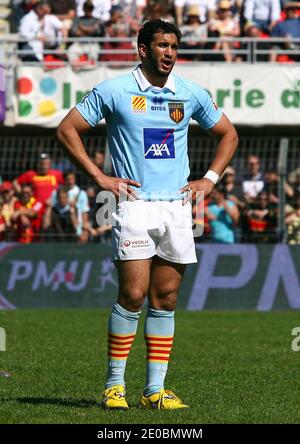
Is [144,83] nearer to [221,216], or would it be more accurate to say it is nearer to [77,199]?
[77,199]

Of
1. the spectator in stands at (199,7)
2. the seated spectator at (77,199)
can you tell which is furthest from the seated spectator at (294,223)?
the spectator in stands at (199,7)

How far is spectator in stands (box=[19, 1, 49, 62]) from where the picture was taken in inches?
752

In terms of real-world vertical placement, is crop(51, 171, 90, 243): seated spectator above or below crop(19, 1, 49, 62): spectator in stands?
below

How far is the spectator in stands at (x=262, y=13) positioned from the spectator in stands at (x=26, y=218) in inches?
213

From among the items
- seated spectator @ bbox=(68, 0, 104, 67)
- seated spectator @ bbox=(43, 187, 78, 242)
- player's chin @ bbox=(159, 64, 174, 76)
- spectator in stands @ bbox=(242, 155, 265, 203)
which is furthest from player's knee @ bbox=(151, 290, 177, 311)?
seated spectator @ bbox=(68, 0, 104, 67)

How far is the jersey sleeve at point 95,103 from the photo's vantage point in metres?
7.18

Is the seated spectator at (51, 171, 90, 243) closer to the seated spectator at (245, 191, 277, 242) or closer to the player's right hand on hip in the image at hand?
the seated spectator at (245, 191, 277, 242)

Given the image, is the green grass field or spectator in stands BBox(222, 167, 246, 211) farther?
spectator in stands BBox(222, 167, 246, 211)

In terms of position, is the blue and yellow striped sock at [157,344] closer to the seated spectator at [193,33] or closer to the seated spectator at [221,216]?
the seated spectator at [221,216]

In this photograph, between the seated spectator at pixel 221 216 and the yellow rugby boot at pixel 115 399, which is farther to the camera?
the seated spectator at pixel 221 216

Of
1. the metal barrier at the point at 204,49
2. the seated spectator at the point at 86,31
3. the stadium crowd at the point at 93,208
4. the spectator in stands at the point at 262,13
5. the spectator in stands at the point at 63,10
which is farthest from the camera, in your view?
the spectator in stands at the point at 63,10

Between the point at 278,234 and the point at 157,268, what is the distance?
10.4m
